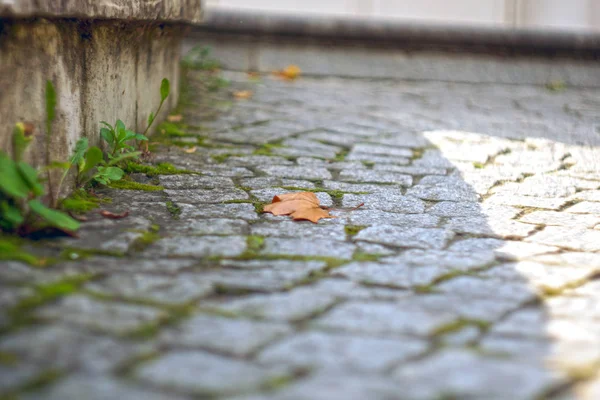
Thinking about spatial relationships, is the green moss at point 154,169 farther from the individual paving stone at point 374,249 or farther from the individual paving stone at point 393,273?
the individual paving stone at point 393,273

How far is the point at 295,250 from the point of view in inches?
86.4

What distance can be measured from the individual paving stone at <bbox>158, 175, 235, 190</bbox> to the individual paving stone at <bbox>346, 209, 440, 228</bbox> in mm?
577

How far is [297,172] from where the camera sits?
10.7 ft

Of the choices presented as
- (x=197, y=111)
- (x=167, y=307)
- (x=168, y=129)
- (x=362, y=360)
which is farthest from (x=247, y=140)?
(x=362, y=360)

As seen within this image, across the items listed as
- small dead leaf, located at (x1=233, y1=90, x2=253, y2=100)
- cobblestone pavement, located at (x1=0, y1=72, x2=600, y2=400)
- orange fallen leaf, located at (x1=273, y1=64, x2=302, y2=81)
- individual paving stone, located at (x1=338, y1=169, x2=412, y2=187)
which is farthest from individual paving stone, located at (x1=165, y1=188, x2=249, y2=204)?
orange fallen leaf, located at (x1=273, y1=64, x2=302, y2=81)

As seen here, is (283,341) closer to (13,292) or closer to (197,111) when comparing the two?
(13,292)

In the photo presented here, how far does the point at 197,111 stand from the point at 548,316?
2985mm

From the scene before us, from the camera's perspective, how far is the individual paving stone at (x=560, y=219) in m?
2.67

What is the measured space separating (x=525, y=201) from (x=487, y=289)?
1.14 m

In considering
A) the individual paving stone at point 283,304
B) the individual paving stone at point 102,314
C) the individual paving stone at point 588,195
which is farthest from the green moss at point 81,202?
the individual paving stone at point 588,195

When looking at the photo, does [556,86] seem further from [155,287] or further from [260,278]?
[155,287]

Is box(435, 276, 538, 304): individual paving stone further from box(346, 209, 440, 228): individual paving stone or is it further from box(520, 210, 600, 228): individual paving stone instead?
box(520, 210, 600, 228): individual paving stone

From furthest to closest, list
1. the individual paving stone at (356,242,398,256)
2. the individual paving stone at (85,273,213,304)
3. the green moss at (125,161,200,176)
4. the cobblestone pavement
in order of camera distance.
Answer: the green moss at (125,161,200,176)
the individual paving stone at (356,242,398,256)
the individual paving stone at (85,273,213,304)
the cobblestone pavement

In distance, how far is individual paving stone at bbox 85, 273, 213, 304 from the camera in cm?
178
